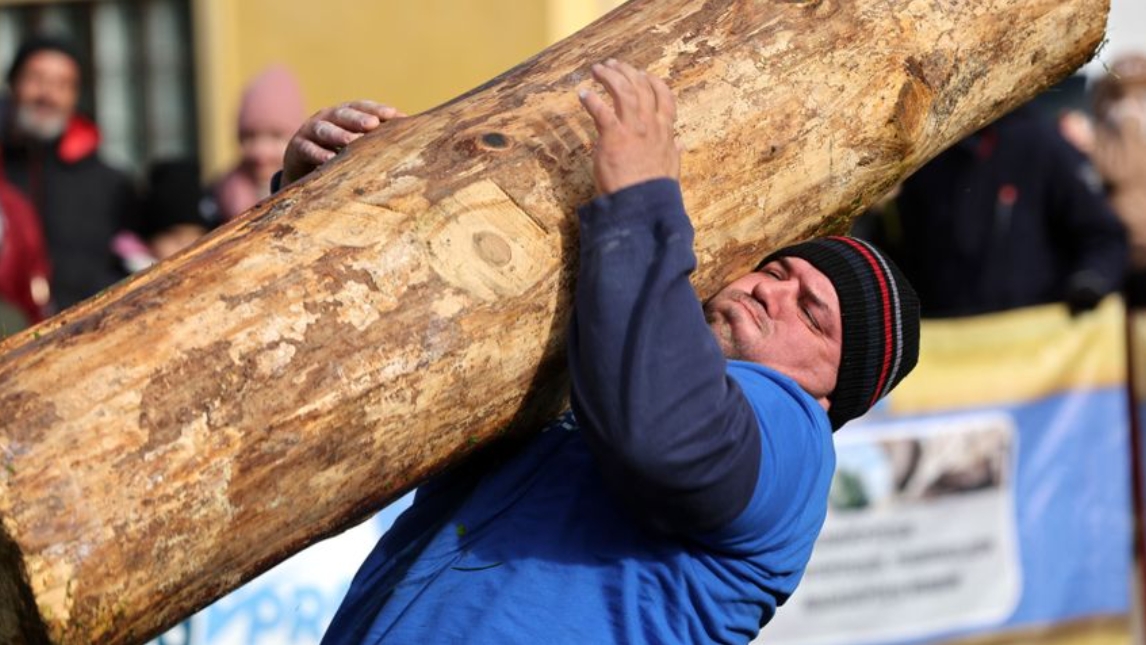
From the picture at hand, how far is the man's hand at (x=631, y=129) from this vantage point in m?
2.66

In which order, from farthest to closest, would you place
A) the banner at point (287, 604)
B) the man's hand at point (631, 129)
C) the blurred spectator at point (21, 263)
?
the blurred spectator at point (21, 263), the banner at point (287, 604), the man's hand at point (631, 129)

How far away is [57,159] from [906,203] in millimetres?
3448

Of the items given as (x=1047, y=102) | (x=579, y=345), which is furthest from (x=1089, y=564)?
(x=579, y=345)

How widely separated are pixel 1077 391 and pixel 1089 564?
2.21 ft

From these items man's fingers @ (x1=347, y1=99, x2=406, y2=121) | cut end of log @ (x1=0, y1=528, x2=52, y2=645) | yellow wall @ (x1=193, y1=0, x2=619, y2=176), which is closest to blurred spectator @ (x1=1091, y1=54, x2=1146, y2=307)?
yellow wall @ (x1=193, y1=0, x2=619, y2=176)

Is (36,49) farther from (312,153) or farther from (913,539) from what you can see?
(312,153)

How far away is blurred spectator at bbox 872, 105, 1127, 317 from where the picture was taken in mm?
7445

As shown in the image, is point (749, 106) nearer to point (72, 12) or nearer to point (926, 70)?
point (926, 70)

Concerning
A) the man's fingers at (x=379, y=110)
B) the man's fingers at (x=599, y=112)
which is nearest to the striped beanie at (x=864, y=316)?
the man's fingers at (x=599, y=112)

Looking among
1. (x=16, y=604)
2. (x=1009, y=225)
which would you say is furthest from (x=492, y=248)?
(x=1009, y=225)

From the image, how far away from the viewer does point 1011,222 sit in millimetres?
7480

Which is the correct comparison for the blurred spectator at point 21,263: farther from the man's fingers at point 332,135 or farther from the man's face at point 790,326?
the man's face at point 790,326

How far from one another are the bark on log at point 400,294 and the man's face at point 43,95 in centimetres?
420

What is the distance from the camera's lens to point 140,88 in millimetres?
11406
